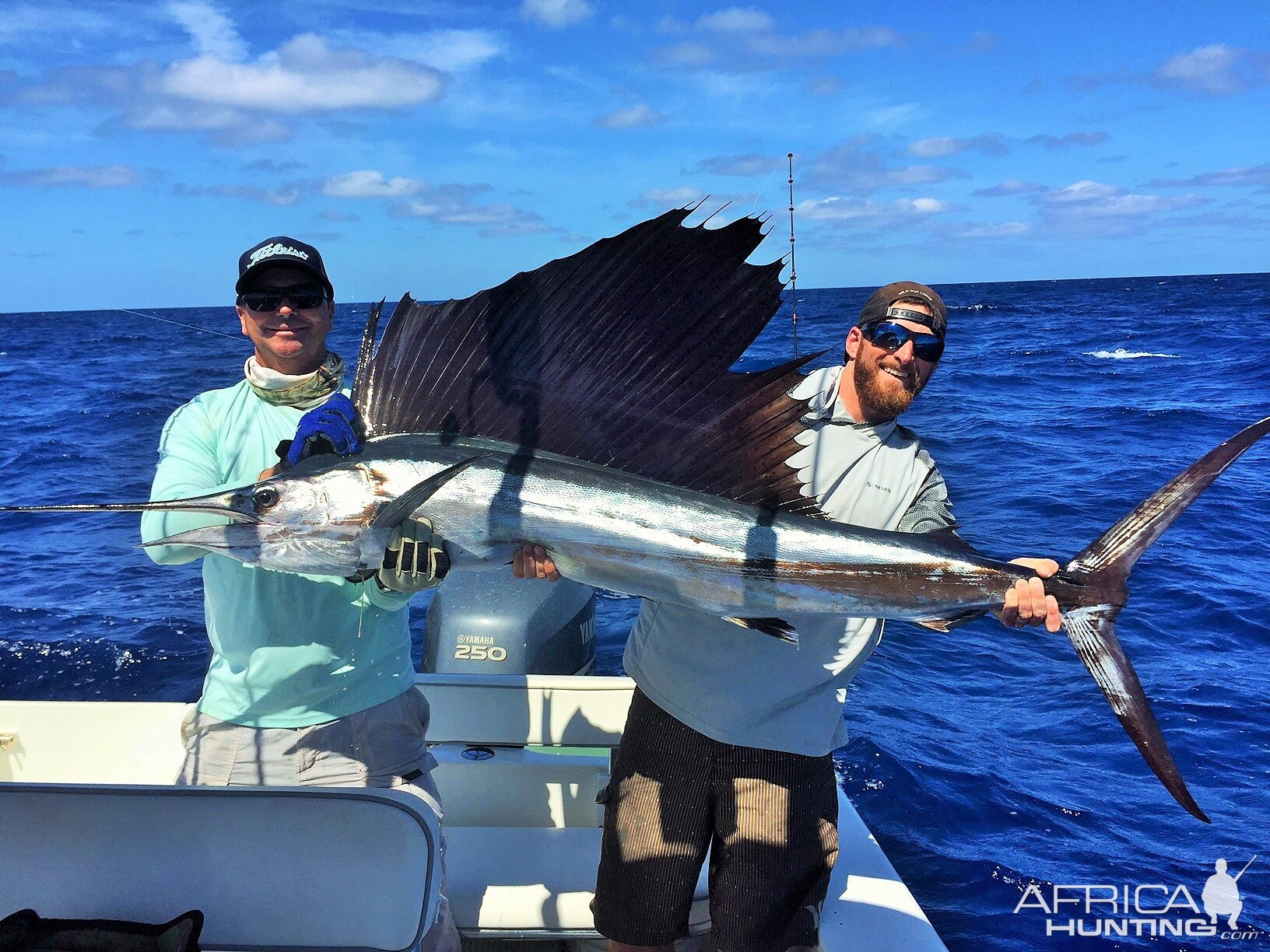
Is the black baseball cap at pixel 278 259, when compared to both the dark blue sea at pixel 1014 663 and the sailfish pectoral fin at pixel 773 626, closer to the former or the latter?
the sailfish pectoral fin at pixel 773 626

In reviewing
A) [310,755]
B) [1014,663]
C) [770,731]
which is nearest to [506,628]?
[310,755]

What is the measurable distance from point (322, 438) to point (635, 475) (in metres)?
0.57

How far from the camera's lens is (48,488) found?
8969 millimetres

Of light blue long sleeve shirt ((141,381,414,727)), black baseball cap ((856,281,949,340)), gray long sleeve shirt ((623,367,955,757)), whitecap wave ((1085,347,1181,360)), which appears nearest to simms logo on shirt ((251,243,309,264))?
light blue long sleeve shirt ((141,381,414,727))

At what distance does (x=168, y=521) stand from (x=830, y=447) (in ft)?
4.16

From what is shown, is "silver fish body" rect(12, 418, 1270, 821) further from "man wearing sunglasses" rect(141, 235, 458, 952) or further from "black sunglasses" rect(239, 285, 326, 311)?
"black sunglasses" rect(239, 285, 326, 311)

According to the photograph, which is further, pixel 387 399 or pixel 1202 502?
pixel 1202 502

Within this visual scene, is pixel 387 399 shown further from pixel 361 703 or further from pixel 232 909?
pixel 232 909

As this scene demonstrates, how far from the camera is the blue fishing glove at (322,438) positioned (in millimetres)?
1637

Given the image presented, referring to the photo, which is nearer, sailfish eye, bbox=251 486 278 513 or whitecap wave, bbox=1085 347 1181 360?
sailfish eye, bbox=251 486 278 513

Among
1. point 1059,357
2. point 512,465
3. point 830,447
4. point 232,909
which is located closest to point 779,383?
point 830,447

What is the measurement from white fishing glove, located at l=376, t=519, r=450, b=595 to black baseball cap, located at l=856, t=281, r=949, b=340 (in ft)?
3.30

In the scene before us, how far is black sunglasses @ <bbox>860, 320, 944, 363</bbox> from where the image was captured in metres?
1.88

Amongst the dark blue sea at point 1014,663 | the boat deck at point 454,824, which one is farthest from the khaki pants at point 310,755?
the dark blue sea at point 1014,663
